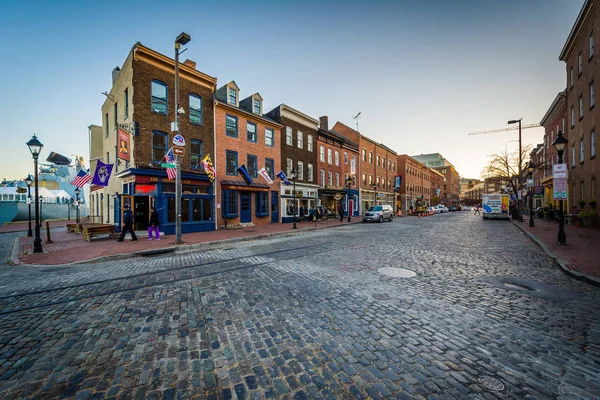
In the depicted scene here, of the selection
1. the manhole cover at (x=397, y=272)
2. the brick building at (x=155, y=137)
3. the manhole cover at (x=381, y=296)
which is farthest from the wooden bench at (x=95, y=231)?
the manhole cover at (x=381, y=296)

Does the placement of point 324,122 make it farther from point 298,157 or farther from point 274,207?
point 274,207

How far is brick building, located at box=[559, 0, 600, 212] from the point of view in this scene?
616 inches

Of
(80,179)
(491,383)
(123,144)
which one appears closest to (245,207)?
(123,144)

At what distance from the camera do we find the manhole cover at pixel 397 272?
6184 mm

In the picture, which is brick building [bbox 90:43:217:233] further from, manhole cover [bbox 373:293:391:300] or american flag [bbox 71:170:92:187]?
manhole cover [bbox 373:293:391:300]

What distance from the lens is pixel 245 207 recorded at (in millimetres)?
20875

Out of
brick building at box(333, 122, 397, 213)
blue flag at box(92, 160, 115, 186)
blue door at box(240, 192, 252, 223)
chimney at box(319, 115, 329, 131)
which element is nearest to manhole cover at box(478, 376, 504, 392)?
blue flag at box(92, 160, 115, 186)

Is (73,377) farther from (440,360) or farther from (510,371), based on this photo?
(510,371)

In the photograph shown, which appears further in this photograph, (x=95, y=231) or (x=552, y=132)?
(x=552, y=132)

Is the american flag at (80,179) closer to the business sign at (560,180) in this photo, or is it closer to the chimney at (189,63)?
the chimney at (189,63)

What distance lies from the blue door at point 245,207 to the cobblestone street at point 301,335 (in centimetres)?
1405

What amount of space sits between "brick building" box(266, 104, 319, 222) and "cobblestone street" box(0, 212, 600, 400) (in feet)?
59.0

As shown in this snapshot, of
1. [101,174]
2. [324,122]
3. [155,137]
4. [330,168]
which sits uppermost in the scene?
[324,122]

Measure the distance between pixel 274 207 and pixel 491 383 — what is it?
21.8 metres
